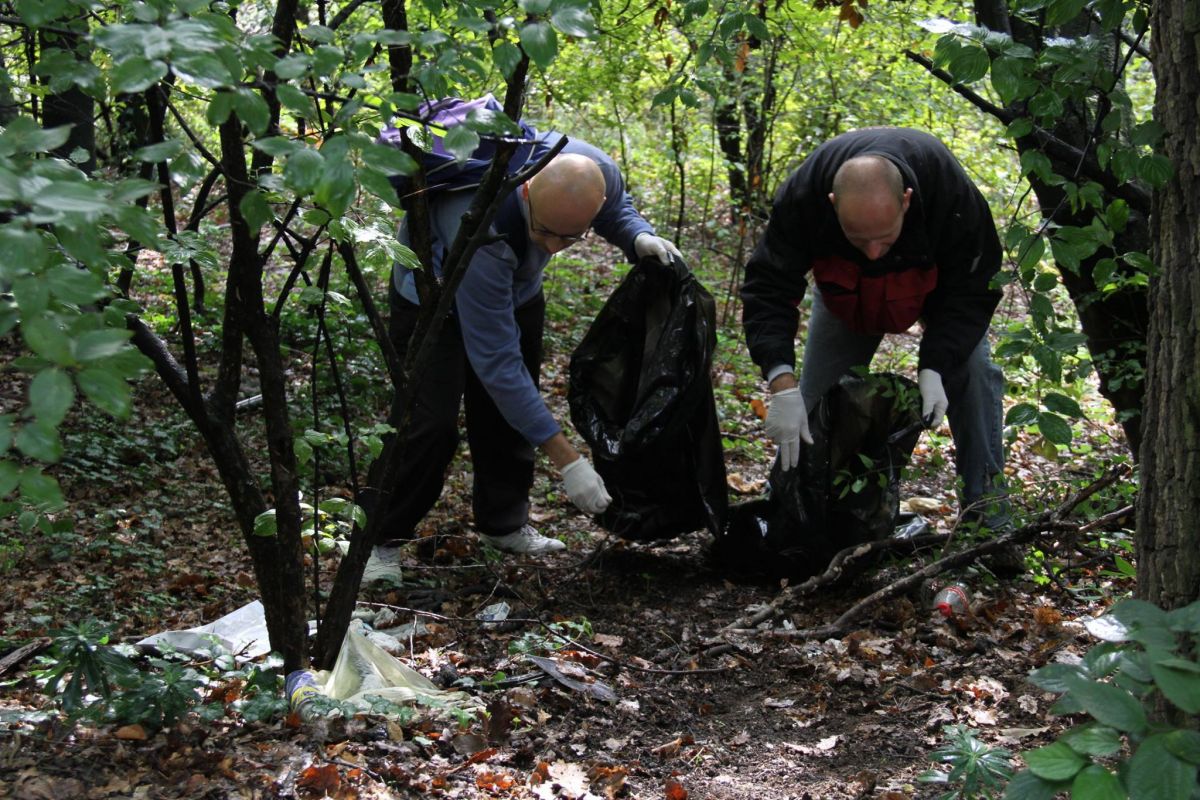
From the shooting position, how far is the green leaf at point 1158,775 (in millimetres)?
1212

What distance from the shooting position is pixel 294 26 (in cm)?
228

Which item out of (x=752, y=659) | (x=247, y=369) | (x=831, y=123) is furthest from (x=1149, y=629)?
(x=831, y=123)

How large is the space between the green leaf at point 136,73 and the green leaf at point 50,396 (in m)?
0.37

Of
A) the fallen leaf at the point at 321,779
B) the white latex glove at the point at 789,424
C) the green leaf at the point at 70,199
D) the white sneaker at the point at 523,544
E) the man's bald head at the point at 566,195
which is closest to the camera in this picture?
the green leaf at the point at 70,199

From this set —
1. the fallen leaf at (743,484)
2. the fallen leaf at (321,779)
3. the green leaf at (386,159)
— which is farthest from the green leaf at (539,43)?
the fallen leaf at (743,484)

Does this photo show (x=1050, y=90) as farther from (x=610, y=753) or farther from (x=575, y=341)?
(x=575, y=341)

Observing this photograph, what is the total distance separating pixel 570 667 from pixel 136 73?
2.09 meters

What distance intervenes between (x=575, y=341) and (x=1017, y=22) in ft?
13.2

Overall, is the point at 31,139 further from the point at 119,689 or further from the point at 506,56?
the point at 119,689

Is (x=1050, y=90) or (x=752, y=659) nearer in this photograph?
(x=1050, y=90)

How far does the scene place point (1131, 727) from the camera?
124 cm

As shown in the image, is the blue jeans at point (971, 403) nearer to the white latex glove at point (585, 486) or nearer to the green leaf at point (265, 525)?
the white latex glove at point (585, 486)

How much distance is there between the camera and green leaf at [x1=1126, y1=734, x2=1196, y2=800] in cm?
121

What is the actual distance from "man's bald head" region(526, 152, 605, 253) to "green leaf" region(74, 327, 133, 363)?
225 cm
